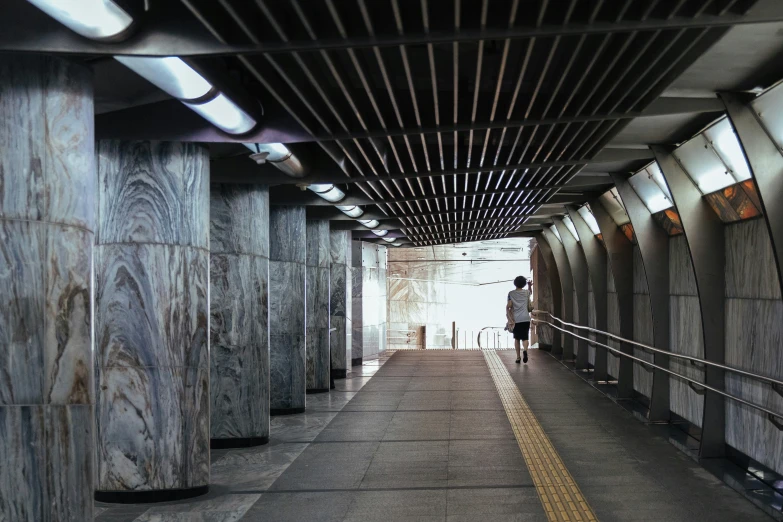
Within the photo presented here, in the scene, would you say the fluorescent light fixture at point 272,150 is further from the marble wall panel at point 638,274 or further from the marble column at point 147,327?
the marble wall panel at point 638,274

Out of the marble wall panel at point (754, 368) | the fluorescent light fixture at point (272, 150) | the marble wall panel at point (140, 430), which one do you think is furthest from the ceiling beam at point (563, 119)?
the marble wall panel at point (140, 430)

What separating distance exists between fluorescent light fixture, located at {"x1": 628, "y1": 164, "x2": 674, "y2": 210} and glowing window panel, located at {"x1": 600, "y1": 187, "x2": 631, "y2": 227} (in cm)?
158

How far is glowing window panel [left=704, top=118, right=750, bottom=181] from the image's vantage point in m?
8.12

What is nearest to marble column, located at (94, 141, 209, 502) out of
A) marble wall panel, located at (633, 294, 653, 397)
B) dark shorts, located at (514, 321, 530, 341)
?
marble wall panel, located at (633, 294, 653, 397)

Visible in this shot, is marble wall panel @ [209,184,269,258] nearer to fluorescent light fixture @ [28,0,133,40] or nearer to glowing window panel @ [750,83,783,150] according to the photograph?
glowing window panel @ [750,83,783,150]

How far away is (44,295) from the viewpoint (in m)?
4.82

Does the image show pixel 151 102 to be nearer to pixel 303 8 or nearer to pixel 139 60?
pixel 139 60

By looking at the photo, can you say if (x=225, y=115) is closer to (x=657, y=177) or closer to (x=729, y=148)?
(x=729, y=148)

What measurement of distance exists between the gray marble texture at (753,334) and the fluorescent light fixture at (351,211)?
6029 mm

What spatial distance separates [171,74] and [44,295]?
1.53 m

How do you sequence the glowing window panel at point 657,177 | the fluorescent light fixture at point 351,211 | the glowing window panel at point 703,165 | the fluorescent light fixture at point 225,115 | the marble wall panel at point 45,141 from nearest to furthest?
1. the marble wall panel at point 45,141
2. the fluorescent light fixture at point 225,115
3. the glowing window panel at point 703,165
4. the glowing window panel at point 657,177
5. the fluorescent light fixture at point 351,211

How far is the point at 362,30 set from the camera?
4.86m

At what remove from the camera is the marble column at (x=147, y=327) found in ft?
24.3

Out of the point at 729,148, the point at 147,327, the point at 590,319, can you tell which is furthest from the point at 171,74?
the point at 590,319
